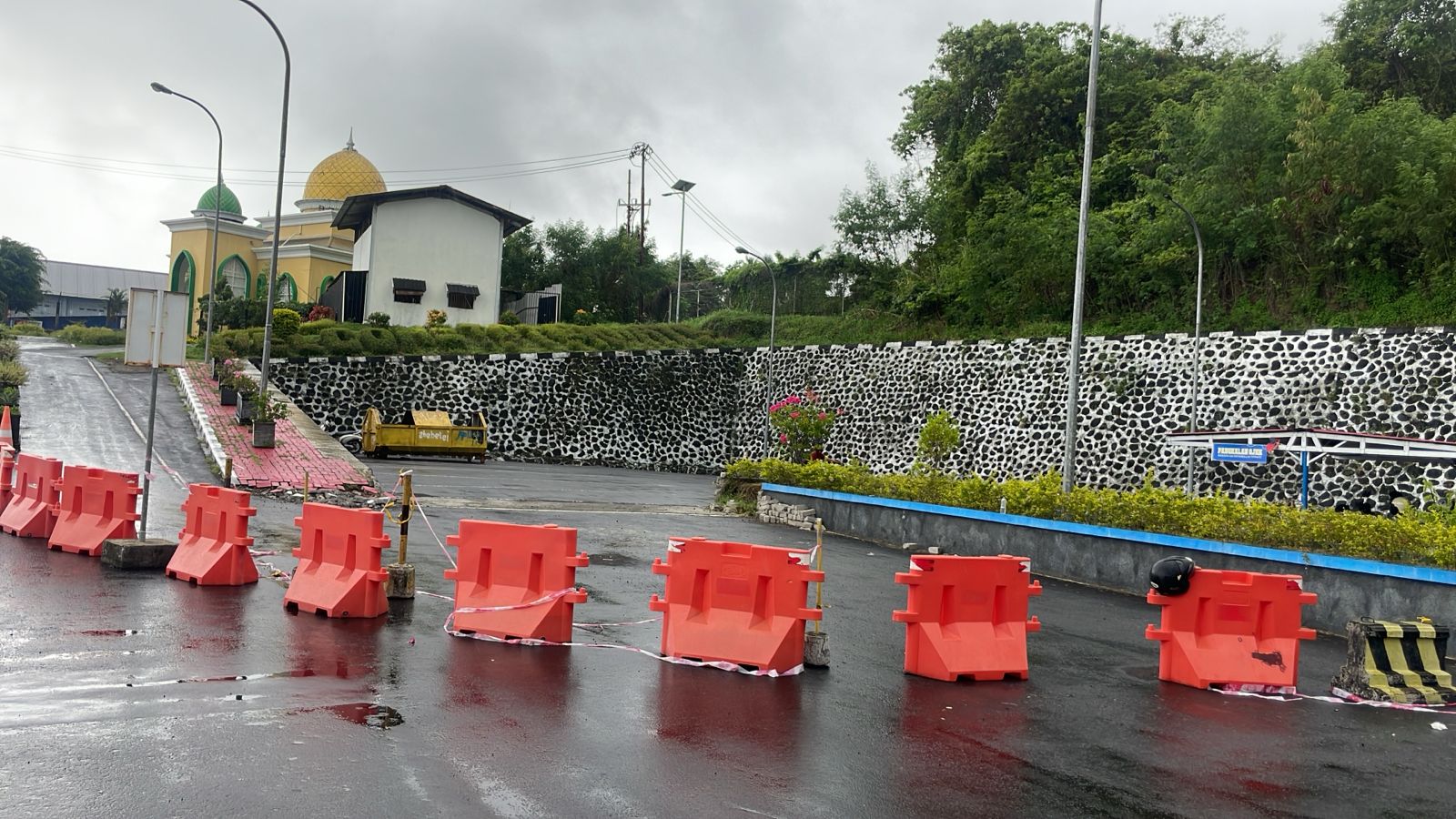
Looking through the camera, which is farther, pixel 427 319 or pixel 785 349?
pixel 427 319

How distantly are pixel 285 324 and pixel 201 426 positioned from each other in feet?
41.6

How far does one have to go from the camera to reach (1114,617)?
1145 cm

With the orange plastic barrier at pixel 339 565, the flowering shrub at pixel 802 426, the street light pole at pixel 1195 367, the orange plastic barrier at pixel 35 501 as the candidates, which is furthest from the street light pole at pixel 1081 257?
the orange plastic barrier at pixel 35 501

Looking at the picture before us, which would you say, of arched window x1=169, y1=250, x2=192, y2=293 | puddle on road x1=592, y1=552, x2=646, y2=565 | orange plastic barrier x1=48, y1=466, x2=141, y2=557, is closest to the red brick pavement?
orange plastic barrier x1=48, y1=466, x2=141, y2=557

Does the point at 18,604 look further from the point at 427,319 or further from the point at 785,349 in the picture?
the point at 427,319

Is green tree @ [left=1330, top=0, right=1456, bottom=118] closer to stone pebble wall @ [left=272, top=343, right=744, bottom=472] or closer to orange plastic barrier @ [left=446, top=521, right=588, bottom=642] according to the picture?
stone pebble wall @ [left=272, top=343, right=744, bottom=472]

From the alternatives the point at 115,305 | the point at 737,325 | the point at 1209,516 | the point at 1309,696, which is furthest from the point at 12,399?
the point at 115,305

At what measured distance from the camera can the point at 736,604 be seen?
314 inches

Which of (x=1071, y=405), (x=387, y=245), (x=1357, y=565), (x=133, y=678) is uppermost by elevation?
(x=387, y=245)

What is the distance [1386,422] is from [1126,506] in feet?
41.2

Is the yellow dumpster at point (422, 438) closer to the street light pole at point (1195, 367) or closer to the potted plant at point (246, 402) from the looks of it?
the potted plant at point (246, 402)

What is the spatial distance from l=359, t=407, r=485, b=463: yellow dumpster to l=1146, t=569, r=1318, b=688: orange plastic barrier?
2873 cm

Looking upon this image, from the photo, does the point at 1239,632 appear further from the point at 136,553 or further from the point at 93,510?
the point at 93,510

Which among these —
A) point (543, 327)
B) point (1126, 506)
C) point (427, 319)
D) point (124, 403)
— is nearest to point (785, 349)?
point (543, 327)
